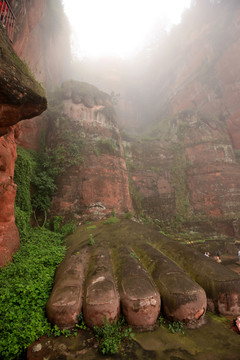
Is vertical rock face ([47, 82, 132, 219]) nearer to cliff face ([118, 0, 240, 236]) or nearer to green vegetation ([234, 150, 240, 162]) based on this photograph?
cliff face ([118, 0, 240, 236])

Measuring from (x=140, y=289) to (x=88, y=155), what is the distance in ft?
29.1

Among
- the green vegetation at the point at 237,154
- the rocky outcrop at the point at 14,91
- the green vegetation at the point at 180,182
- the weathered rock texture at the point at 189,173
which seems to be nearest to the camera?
the rocky outcrop at the point at 14,91

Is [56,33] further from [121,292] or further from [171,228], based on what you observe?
[121,292]

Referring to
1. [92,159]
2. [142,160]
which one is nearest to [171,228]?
[142,160]

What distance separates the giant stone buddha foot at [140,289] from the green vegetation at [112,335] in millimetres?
106

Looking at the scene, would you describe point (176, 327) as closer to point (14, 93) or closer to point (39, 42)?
point (14, 93)

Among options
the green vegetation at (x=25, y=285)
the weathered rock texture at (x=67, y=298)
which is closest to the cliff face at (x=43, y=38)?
the green vegetation at (x=25, y=285)

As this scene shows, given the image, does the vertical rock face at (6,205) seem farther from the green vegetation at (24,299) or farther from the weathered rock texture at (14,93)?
the green vegetation at (24,299)

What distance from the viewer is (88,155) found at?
442 inches

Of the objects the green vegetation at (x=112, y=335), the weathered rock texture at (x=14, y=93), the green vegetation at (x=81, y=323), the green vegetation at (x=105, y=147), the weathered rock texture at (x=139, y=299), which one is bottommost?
the green vegetation at (x=112, y=335)

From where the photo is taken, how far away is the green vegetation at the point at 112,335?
283 cm

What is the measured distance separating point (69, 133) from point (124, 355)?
442 inches

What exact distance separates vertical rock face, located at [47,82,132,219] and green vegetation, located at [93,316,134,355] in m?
6.63

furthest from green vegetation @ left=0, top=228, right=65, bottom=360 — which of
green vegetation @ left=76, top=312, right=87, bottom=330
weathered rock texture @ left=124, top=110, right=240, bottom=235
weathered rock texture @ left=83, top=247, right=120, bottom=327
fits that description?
weathered rock texture @ left=124, top=110, right=240, bottom=235
